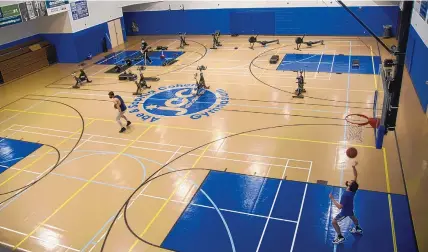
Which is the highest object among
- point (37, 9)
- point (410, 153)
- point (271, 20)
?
point (37, 9)

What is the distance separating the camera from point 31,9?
77.8 feet

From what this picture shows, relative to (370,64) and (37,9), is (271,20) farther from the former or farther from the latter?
(37,9)

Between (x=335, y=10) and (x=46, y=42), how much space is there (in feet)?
74.8

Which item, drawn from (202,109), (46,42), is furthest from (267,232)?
(46,42)

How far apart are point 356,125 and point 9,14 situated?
67.3 feet

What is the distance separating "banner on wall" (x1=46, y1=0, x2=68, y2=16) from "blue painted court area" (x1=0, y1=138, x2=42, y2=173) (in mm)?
11903

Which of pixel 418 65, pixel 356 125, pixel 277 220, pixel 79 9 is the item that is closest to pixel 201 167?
pixel 277 220

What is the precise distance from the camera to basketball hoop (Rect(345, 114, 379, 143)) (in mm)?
14448

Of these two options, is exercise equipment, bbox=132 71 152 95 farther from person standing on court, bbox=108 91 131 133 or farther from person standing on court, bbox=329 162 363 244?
person standing on court, bbox=329 162 363 244

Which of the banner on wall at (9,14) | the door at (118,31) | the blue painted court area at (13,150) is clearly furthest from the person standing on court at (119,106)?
the door at (118,31)

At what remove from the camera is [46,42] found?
91.6 feet

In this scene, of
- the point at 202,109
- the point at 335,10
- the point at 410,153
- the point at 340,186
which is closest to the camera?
the point at 340,186

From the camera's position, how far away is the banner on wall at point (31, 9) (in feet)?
76.1

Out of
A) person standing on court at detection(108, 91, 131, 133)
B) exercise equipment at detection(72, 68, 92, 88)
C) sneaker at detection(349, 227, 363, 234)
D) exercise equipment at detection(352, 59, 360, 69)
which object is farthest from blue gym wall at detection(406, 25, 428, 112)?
exercise equipment at detection(72, 68, 92, 88)
